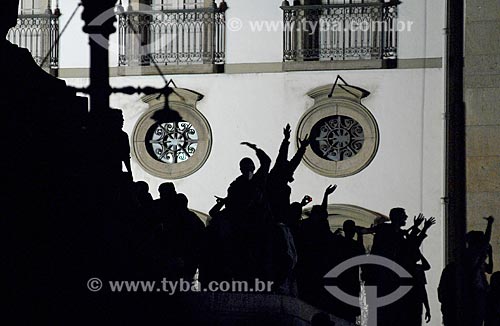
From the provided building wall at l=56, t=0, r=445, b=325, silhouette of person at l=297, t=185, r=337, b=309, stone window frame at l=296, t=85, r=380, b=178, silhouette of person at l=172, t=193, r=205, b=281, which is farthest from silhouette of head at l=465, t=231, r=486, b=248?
stone window frame at l=296, t=85, r=380, b=178

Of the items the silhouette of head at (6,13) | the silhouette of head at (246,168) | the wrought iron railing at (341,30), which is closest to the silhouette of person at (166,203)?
the silhouette of head at (246,168)

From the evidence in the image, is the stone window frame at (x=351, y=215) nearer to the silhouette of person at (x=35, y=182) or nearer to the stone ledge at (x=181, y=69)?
the stone ledge at (x=181, y=69)

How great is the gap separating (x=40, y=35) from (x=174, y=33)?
2059 millimetres

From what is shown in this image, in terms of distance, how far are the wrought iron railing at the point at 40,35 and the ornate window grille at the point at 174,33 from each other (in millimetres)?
1005

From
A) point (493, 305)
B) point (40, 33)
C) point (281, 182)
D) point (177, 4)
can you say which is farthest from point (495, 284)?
point (40, 33)

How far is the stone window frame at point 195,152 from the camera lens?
29922mm

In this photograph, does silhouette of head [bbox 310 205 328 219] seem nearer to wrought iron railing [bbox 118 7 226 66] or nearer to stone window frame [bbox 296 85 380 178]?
stone window frame [bbox 296 85 380 178]

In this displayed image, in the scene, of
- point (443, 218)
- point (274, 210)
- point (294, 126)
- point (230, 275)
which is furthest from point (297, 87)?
point (230, 275)

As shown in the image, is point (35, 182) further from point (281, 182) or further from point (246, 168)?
point (281, 182)

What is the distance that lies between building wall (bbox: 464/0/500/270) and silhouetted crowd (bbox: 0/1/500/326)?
8077 mm

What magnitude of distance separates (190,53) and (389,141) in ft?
11.2

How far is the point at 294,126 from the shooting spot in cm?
2955

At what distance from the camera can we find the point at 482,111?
26.6 m

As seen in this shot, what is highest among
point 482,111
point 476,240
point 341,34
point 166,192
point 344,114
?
point 341,34
